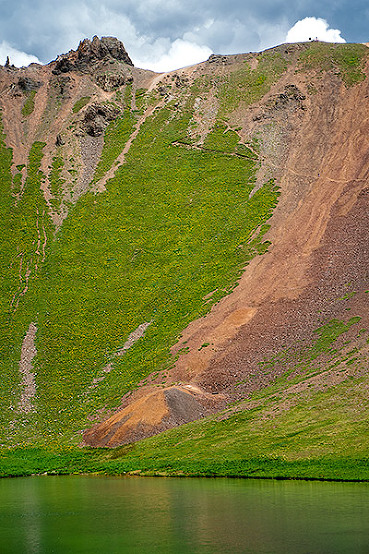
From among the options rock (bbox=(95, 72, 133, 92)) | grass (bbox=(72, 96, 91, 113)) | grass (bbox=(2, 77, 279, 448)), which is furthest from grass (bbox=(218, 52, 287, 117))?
grass (bbox=(72, 96, 91, 113))

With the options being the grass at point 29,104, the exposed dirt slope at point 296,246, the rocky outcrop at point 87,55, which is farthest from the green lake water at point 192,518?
the rocky outcrop at point 87,55

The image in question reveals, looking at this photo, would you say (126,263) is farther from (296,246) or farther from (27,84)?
(27,84)

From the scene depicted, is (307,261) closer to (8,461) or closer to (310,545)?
(8,461)

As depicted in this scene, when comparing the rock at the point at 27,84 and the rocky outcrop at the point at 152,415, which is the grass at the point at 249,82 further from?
the rocky outcrop at the point at 152,415

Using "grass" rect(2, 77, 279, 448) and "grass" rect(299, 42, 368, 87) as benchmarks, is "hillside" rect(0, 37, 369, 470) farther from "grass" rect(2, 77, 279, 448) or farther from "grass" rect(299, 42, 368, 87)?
"grass" rect(299, 42, 368, 87)

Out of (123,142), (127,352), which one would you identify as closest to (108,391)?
(127,352)

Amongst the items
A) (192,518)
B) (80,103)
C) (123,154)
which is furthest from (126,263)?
(192,518)
